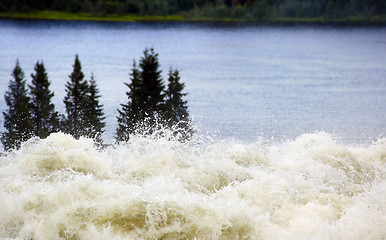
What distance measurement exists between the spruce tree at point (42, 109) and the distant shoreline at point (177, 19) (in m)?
27.6

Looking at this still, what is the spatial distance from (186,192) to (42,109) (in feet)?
66.4

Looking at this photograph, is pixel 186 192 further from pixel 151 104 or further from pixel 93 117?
pixel 151 104

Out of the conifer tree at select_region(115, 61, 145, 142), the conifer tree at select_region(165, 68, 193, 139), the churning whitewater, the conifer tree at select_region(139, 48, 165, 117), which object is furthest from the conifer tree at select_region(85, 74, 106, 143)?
the churning whitewater

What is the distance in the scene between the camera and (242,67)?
4584 centimetres

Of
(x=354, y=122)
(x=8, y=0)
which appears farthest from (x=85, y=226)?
(x=8, y=0)

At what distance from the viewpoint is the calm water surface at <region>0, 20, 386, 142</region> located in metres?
25.6

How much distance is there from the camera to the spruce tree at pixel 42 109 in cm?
2212

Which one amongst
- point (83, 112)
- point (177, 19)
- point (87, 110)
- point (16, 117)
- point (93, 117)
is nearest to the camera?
point (16, 117)

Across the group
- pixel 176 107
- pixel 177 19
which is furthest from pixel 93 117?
pixel 177 19

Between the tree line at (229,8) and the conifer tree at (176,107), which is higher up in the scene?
the tree line at (229,8)

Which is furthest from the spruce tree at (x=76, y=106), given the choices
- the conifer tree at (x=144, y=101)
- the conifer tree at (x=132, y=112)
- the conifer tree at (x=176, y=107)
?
the conifer tree at (x=176, y=107)

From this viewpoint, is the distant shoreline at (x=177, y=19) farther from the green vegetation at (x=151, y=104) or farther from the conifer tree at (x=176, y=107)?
the conifer tree at (x=176, y=107)

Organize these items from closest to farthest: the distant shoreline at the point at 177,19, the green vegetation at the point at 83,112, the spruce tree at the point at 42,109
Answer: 1. the green vegetation at the point at 83,112
2. the spruce tree at the point at 42,109
3. the distant shoreline at the point at 177,19

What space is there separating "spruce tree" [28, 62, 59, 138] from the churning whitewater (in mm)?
13083
